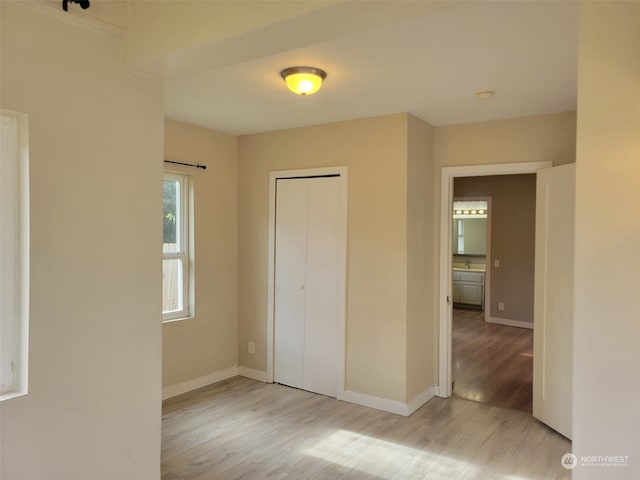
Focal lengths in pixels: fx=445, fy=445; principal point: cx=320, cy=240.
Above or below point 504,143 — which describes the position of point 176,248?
below

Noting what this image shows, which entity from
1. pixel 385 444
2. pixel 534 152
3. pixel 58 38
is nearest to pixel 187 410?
pixel 385 444

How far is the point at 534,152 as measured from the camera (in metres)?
3.76

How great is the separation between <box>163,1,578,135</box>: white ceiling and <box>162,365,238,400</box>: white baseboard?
2476 mm

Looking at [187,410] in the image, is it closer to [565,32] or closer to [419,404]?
[419,404]

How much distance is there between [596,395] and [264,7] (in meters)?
1.61

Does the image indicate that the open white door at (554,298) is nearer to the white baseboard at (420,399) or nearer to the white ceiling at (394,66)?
Result: the white ceiling at (394,66)

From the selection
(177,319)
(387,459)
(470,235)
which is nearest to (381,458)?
(387,459)

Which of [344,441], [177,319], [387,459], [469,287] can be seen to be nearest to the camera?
[387,459]

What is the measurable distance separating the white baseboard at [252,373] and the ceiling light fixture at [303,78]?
9.86ft

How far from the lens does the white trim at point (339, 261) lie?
407 centimetres

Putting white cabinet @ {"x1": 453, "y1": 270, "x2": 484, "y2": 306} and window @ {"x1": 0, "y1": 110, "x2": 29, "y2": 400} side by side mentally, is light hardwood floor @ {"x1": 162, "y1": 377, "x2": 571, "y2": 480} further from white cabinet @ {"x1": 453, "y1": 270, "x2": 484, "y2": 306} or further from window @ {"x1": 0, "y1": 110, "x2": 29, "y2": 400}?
white cabinet @ {"x1": 453, "y1": 270, "x2": 484, "y2": 306}

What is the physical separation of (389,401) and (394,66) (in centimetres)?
270

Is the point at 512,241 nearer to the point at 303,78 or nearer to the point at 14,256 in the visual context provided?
A: the point at 303,78

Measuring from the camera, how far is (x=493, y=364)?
5219mm
